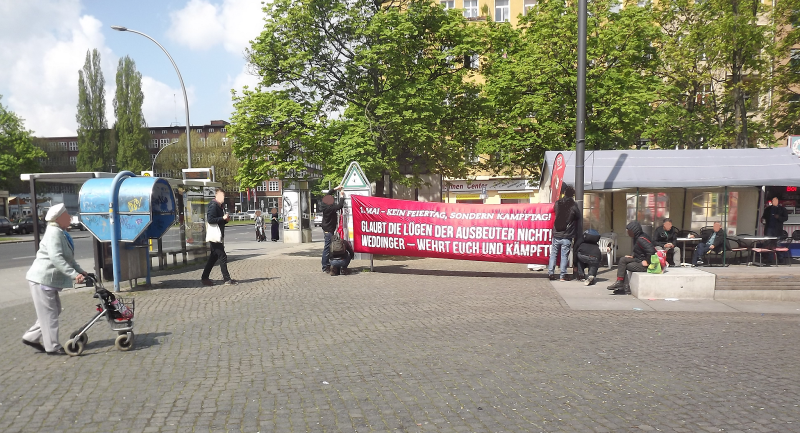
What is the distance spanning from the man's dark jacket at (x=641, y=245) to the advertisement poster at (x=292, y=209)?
18031 millimetres

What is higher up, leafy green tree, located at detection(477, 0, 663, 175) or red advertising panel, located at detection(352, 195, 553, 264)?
leafy green tree, located at detection(477, 0, 663, 175)

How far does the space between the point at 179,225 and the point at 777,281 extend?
Answer: 14154 mm

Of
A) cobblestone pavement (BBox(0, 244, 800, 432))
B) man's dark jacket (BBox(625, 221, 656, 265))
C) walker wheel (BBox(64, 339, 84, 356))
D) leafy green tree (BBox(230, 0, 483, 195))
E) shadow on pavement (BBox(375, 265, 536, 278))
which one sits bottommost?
shadow on pavement (BBox(375, 265, 536, 278))

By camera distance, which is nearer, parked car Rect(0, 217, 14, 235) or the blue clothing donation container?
the blue clothing donation container

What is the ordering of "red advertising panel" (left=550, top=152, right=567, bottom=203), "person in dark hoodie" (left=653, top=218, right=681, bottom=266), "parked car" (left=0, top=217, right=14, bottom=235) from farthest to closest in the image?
1. "parked car" (left=0, top=217, right=14, bottom=235)
2. "person in dark hoodie" (left=653, top=218, right=681, bottom=266)
3. "red advertising panel" (left=550, top=152, right=567, bottom=203)

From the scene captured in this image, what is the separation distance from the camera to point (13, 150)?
5359 cm

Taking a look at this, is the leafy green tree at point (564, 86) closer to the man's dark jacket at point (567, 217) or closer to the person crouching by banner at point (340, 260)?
the man's dark jacket at point (567, 217)

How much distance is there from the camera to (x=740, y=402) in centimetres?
473

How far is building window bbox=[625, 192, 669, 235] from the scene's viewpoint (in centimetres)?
1659

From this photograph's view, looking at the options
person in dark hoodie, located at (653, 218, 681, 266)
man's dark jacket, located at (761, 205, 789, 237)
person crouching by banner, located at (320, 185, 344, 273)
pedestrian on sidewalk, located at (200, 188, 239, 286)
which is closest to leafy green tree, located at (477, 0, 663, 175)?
man's dark jacket, located at (761, 205, 789, 237)

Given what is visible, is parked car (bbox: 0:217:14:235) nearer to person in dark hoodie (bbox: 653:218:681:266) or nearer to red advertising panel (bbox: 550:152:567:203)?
red advertising panel (bbox: 550:152:567:203)

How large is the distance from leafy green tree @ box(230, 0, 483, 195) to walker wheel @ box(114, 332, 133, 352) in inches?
399

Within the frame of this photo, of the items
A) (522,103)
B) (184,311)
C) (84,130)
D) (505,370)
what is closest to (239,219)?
(84,130)

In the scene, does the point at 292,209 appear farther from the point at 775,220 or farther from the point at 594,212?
the point at 775,220
